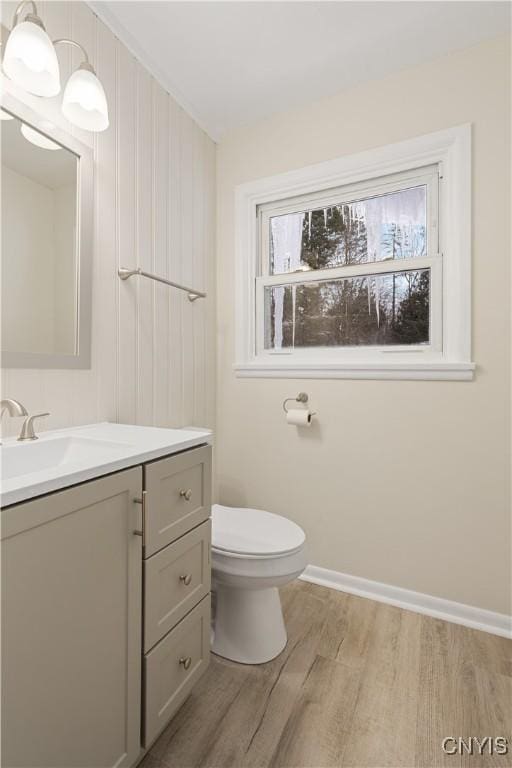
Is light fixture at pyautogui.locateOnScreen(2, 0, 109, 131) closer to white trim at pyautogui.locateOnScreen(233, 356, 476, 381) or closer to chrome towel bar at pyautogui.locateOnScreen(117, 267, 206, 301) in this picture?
chrome towel bar at pyautogui.locateOnScreen(117, 267, 206, 301)

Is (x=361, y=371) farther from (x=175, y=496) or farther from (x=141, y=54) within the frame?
(x=141, y=54)

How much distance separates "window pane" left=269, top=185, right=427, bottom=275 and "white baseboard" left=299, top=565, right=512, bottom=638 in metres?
1.54

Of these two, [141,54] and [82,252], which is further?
[141,54]

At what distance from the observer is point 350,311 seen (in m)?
1.91

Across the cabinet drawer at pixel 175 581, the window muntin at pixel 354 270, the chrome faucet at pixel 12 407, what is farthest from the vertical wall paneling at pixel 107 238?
the window muntin at pixel 354 270

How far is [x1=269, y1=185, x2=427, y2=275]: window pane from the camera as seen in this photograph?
1.77 metres

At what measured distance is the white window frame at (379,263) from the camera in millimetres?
1595

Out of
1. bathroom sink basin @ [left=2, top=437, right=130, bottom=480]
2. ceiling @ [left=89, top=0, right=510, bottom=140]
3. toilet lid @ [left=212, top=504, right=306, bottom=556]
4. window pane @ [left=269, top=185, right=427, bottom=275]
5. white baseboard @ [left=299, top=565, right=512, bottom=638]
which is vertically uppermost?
ceiling @ [left=89, top=0, right=510, bottom=140]

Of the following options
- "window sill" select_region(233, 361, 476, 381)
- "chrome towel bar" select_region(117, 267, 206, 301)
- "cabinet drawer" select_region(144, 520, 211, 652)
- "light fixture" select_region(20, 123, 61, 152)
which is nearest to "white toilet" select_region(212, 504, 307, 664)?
"cabinet drawer" select_region(144, 520, 211, 652)

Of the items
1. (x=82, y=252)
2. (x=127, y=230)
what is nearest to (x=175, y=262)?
(x=127, y=230)

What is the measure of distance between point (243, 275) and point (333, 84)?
97 centimetres

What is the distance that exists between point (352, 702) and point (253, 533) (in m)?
0.61

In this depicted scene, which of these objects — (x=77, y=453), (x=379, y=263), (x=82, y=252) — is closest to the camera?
(x=77, y=453)

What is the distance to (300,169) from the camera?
6.31 ft
